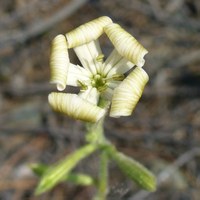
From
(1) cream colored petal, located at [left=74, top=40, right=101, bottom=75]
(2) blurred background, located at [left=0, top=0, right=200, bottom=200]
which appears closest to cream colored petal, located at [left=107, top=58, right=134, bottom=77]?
(1) cream colored petal, located at [left=74, top=40, right=101, bottom=75]

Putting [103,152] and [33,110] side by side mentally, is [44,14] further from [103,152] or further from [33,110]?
[103,152]

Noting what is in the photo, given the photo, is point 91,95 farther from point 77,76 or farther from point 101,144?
point 101,144

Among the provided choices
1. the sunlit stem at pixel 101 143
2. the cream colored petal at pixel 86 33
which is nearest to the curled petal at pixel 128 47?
the cream colored petal at pixel 86 33

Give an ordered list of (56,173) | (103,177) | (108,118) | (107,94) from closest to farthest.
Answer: (107,94), (56,173), (103,177), (108,118)

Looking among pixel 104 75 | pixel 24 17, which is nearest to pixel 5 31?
pixel 24 17

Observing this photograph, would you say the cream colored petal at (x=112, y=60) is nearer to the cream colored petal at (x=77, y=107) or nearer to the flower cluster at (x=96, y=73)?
the flower cluster at (x=96, y=73)

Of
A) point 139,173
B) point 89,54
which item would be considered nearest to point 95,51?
point 89,54
